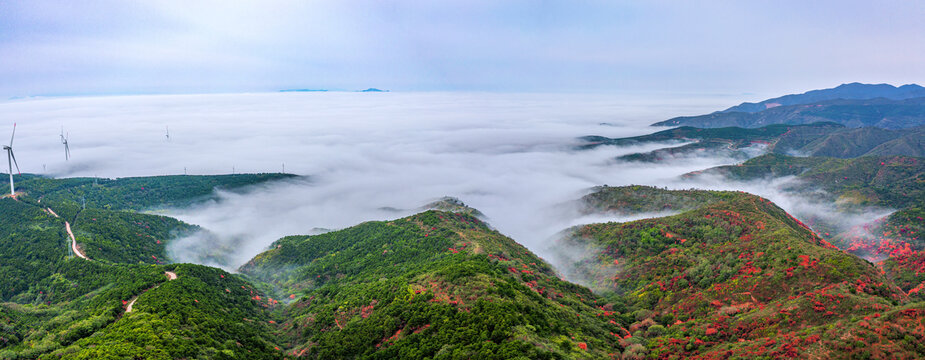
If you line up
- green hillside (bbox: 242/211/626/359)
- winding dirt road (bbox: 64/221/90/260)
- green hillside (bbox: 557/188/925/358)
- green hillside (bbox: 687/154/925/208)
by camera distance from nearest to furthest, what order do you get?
green hillside (bbox: 557/188/925/358), green hillside (bbox: 242/211/626/359), winding dirt road (bbox: 64/221/90/260), green hillside (bbox: 687/154/925/208)

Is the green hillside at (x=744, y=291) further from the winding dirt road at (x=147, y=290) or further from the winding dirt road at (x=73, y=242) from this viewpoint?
the winding dirt road at (x=73, y=242)

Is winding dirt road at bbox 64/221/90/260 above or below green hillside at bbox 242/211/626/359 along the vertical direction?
below

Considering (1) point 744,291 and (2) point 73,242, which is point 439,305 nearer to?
(1) point 744,291

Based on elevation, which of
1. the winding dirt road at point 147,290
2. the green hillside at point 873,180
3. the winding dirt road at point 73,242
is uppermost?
the green hillside at point 873,180

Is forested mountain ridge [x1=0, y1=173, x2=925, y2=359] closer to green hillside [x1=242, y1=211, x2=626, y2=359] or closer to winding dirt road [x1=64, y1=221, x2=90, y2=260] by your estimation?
green hillside [x1=242, y1=211, x2=626, y2=359]

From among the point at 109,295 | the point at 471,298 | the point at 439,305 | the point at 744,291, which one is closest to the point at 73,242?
the point at 109,295

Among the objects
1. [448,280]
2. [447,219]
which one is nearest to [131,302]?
[448,280]

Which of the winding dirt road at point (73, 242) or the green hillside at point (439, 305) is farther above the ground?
the green hillside at point (439, 305)

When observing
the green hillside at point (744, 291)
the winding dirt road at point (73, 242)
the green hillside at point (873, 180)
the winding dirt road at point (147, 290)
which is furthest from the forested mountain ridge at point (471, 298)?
the green hillside at point (873, 180)

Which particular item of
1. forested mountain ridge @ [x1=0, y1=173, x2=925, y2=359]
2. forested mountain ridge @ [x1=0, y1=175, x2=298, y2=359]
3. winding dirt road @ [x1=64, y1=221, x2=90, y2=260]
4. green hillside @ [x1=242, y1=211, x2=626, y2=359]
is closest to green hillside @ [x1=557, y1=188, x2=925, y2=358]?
forested mountain ridge @ [x1=0, y1=173, x2=925, y2=359]

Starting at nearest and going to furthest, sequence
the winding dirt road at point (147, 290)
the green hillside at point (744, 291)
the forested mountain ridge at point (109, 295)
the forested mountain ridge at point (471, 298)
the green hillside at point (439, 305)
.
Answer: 1. the green hillside at point (744, 291)
2. the forested mountain ridge at point (471, 298)
3. the forested mountain ridge at point (109, 295)
4. the green hillside at point (439, 305)
5. the winding dirt road at point (147, 290)

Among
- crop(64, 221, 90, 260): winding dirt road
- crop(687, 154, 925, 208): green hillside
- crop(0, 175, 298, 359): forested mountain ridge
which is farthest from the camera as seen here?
crop(687, 154, 925, 208): green hillside
